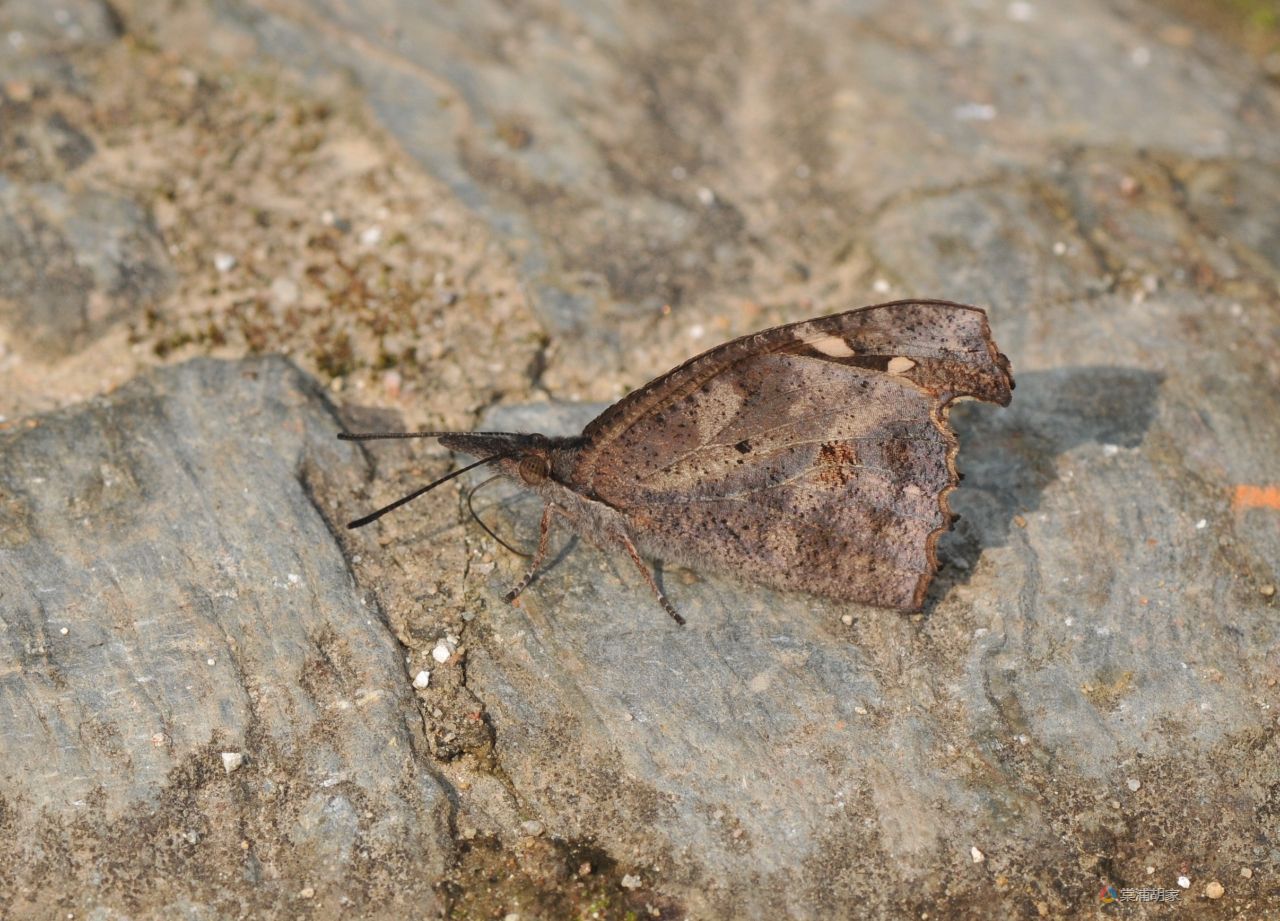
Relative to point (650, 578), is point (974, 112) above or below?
above

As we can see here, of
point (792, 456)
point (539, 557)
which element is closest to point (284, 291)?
point (539, 557)

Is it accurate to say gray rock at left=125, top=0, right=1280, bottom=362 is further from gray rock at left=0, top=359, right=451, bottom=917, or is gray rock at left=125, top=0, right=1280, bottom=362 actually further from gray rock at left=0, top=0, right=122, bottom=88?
gray rock at left=0, top=359, right=451, bottom=917

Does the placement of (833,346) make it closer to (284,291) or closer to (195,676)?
(195,676)

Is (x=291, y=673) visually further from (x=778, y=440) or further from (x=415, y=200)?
(x=415, y=200)

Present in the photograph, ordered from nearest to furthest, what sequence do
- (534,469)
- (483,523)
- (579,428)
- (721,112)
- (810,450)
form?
(810,450)
(534,469)
(483,523)
(579,428)
(721,112)

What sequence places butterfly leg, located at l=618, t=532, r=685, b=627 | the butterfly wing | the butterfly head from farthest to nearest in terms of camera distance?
butterfly leg, located at l=618, t=532, r=685, b=627
the butterfly head
the butterfly wing

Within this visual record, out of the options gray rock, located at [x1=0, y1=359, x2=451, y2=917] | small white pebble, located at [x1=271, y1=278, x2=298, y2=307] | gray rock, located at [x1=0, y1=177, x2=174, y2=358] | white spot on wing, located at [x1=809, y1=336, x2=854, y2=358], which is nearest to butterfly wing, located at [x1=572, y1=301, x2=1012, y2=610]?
white spot on wing, located at [x1=809, y1=336, x2=854, y2=358]

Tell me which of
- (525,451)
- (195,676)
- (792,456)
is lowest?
(195,676)
